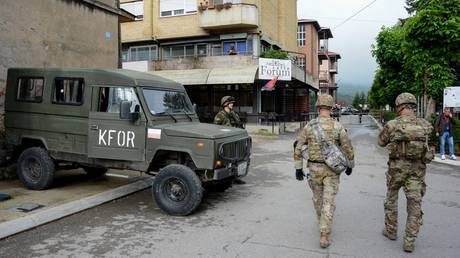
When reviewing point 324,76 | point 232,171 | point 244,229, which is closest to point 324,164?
point 244,229

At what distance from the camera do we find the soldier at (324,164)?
515 centimetres

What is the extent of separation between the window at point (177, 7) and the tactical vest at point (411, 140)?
2380 cm

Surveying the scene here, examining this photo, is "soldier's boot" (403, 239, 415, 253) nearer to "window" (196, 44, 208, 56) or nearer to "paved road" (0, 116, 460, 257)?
"paved road" (0, 116, 460, 257)

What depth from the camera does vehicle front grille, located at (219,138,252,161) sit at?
6.86 meters

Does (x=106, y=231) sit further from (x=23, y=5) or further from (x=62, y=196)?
(x=23, y=5)

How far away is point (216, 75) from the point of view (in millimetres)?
24219

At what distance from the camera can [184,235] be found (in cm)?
567

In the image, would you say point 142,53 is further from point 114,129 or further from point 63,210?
point 63,210

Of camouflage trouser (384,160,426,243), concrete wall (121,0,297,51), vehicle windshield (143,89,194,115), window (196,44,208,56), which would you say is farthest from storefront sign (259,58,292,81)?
camouflage trouser (384,160,426,243)

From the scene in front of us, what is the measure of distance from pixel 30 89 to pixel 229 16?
1828cm

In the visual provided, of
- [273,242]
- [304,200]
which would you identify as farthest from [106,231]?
[304,200]

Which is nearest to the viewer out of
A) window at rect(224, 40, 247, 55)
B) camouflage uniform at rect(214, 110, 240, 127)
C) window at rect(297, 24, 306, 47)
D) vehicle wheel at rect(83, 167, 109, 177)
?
camouflage uniform at rect(214, 110, 240, 127)

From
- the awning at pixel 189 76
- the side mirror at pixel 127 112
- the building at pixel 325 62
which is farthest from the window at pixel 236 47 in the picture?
the building at pixel 325 62

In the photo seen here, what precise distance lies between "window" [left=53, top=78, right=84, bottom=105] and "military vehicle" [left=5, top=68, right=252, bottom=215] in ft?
0.06
